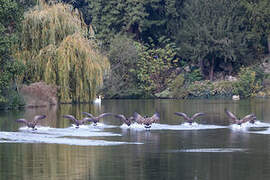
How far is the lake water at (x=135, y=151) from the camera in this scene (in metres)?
16.3

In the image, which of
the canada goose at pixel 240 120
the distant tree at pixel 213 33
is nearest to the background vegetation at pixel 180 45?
the distant tree at pixel 213 33

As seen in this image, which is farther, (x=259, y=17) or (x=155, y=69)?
(x=155, y=69)

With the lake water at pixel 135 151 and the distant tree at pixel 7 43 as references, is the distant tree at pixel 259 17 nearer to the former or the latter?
the distant tree at pixel 7 43

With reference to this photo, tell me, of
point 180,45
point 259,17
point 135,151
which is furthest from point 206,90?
point 135,151

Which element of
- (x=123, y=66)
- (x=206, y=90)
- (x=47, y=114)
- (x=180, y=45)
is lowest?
(x=47, y=114)

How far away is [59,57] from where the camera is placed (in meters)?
44.3

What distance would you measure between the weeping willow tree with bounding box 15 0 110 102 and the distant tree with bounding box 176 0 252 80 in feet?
56.5

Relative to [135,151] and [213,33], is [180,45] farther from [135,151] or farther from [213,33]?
[135,151]

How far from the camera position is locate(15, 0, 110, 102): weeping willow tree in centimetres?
4431

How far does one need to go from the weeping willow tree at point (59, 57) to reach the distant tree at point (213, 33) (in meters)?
17.2

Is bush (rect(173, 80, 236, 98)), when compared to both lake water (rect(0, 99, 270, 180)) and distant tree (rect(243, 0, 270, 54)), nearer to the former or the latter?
distant tree (rect(243, 0, 270, 54))

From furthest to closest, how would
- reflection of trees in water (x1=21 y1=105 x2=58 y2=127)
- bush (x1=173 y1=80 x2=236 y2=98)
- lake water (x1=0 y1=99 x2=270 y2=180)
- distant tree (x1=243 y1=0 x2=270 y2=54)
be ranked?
1. distant tree (x1=243 y1=0 x2=270 y2=54)
2. bush (x1=173 y1=80 x2=236 y2=98)
3. reflection of trees in water (x1=21 y1=105 x2=58 y2=127)
4. lake water (x1=0 y1=99 x2=270 y2=180)

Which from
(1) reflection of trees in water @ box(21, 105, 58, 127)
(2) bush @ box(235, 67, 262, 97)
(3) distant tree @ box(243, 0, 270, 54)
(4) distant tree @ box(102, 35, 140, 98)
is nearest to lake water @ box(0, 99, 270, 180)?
(1) reflection of trees in water @ box(21, 105, 58, 127)

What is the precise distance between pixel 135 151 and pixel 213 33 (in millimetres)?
41846
